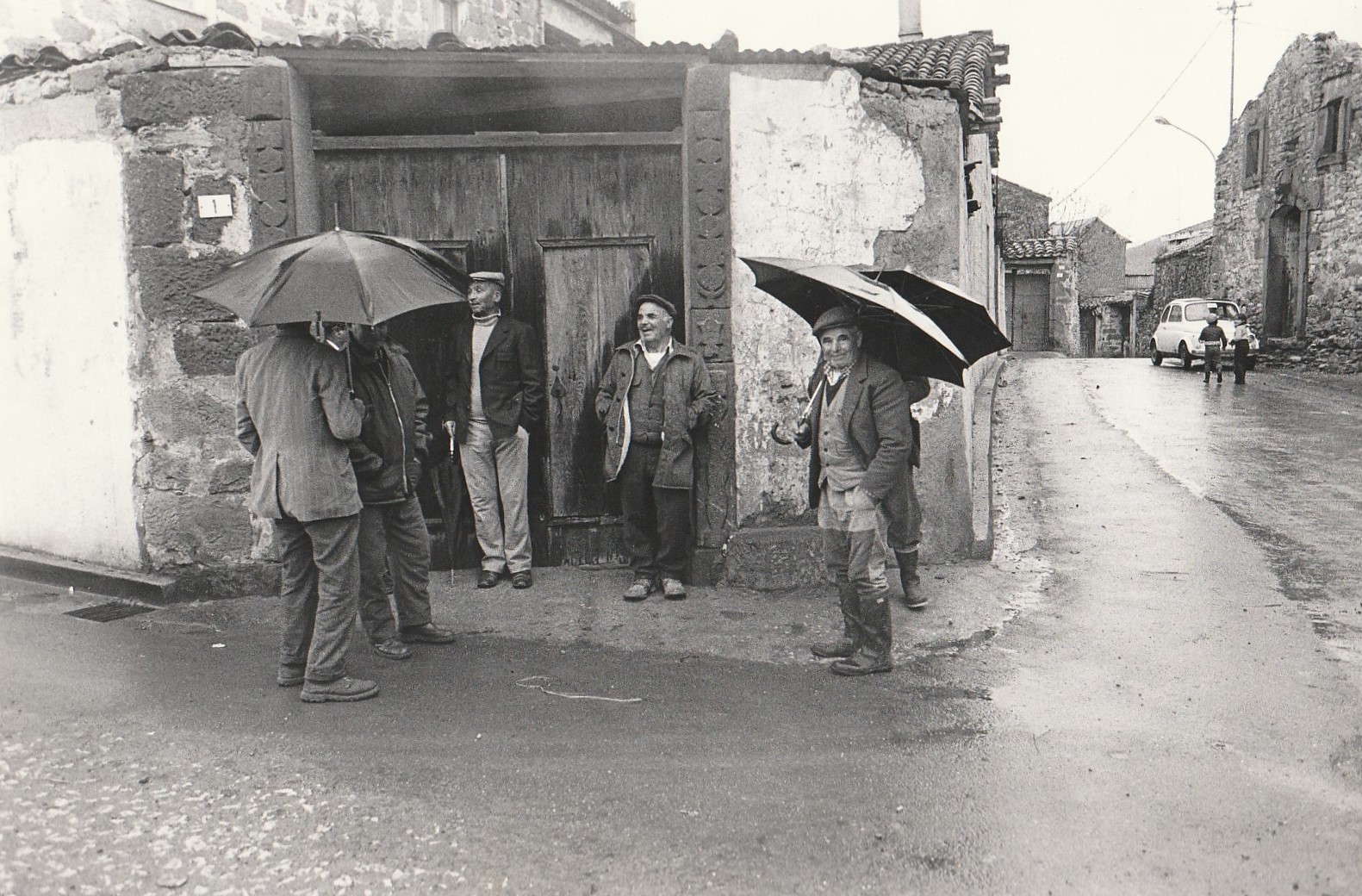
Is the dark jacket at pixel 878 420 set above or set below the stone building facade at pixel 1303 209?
below

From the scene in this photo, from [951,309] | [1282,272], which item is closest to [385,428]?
[951,309]

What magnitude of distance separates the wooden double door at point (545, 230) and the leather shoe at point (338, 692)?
7.20 feet

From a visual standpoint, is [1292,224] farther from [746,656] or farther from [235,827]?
[235,827]

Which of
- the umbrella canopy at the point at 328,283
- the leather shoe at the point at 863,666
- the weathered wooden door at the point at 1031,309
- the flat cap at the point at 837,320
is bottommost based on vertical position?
the leather shoe at the point at 863,666

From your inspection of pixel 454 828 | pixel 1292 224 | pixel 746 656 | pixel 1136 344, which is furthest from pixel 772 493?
pixel 1136 344

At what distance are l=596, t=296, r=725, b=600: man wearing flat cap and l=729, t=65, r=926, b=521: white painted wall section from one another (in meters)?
0.43

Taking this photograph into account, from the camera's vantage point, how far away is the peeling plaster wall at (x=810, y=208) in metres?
6.38

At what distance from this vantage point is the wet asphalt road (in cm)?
313

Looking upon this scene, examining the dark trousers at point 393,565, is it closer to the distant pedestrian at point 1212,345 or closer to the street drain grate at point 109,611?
the street drain grate at point 109,611

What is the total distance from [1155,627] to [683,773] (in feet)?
9.88

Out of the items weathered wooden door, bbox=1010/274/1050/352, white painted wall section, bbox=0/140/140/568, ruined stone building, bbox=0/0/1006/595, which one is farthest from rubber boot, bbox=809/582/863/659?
weathered wooden door, bbox=1010/274/1050/352

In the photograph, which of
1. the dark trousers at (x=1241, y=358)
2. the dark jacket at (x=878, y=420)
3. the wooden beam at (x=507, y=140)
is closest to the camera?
the dark jacket at (x=878, y=420)

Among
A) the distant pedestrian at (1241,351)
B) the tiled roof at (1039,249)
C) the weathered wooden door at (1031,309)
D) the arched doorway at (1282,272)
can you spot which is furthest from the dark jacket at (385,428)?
the weathered wooden door at (1031,309)

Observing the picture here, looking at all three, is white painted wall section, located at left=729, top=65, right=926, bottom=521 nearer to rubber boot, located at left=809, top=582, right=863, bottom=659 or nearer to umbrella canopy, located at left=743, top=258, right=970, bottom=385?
umbrella canopy, located at left=743, top=258, right=970, bottom=385
